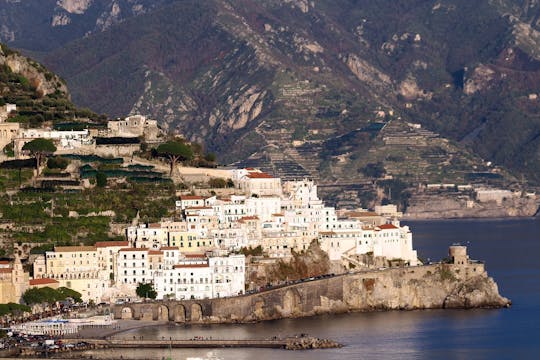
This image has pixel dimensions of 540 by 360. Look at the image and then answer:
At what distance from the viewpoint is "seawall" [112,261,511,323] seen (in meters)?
129

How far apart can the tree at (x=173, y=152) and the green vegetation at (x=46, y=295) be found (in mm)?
24016

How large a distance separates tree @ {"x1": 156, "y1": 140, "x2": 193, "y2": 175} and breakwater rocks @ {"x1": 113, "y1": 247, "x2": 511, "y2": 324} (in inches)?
824

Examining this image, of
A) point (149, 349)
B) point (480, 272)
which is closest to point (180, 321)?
point (149, 349)

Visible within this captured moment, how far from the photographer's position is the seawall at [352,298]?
422ft

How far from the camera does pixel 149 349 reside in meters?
116

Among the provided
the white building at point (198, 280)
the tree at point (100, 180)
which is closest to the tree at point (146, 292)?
the white building at point (198, 280)

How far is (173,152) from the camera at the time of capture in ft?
500

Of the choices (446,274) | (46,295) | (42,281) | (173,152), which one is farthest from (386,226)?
(46,295)

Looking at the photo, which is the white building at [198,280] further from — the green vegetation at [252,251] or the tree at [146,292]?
the green vegetation at [252,251]

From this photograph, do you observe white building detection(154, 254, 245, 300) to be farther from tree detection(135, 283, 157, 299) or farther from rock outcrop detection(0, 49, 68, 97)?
rock outcrop detection(0, 49, 68, 97)

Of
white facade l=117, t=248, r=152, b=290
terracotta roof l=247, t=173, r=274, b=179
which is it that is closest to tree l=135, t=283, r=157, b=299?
white facade l=117, t=248, r=152, b=290

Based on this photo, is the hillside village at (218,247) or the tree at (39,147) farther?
the tree at (39,147)

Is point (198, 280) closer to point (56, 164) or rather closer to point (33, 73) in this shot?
point (56, 164)

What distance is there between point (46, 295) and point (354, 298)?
21527 millimetres
